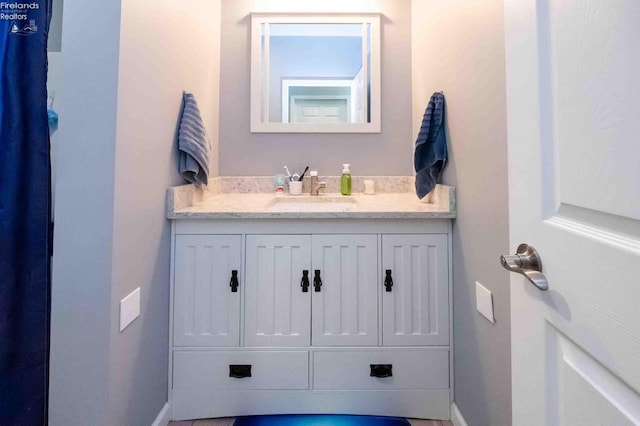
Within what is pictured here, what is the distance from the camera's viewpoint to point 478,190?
113cm

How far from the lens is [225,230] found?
1.39 metres

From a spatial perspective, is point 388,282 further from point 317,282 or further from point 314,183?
point 314,183

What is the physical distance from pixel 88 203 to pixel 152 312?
1.66ft

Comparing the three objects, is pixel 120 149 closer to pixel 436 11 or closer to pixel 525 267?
pixel 525 267

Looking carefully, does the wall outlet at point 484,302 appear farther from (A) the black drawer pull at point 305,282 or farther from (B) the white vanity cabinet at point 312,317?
(A) the black drawer pull at point 305,282

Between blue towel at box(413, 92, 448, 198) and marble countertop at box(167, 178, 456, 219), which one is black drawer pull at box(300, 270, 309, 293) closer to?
marble countertop at box(167, 178, 456, 219)

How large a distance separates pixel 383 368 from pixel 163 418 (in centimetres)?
96

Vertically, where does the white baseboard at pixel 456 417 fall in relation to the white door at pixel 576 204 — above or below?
below

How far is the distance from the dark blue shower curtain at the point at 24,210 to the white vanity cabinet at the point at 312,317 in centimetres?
49

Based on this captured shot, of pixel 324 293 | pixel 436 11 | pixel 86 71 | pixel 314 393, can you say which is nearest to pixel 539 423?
pixel 324 293

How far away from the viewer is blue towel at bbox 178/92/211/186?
1441 mm

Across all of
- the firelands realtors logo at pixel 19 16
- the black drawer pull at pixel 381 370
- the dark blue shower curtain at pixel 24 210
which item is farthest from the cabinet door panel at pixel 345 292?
the firelands realtors logo at pixel 19 16

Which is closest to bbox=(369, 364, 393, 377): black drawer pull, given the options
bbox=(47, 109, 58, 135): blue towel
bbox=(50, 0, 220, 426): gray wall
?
bbox=(50, 0, 220, 426): gray wall

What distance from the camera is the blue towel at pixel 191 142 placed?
144 cm
